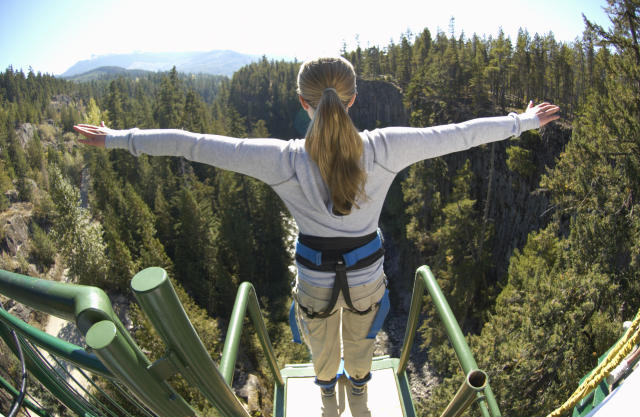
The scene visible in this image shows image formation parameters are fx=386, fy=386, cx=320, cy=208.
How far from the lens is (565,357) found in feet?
36.7

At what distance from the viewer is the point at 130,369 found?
0.99 metres

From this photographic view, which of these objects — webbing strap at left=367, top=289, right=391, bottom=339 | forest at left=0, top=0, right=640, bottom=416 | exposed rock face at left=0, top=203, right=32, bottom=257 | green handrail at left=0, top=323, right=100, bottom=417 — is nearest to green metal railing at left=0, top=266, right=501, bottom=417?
green handrail at left=0, top=323, right=100, bottom=417

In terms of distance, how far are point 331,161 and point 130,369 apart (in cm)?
137

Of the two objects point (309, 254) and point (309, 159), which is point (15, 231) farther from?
point (309, 159)

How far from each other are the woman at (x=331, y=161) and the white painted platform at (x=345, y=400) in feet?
4.14

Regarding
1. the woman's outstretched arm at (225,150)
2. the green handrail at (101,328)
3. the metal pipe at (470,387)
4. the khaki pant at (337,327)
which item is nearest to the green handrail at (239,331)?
the khaki pant at (337,327)

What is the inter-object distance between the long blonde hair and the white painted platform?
2071 mm

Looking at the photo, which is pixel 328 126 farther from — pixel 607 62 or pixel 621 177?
pixel 607 62

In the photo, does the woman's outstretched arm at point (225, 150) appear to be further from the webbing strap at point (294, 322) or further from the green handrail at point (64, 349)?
the webbing strap at point (294, 322)

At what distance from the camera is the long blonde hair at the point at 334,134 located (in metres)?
2.04

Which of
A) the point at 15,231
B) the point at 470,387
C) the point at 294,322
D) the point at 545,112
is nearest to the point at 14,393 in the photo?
the point at 294,322

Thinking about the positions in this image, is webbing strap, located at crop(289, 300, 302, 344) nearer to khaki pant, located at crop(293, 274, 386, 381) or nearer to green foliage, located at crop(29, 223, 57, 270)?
khaki pant, located at crop(293, 274, 386, 381)

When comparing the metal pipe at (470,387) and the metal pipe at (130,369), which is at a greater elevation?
the metal pipe at (130,369)

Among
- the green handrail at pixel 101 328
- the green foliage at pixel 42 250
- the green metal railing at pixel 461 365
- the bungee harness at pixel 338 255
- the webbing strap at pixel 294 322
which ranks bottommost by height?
the green foliage at pixel 42 250
